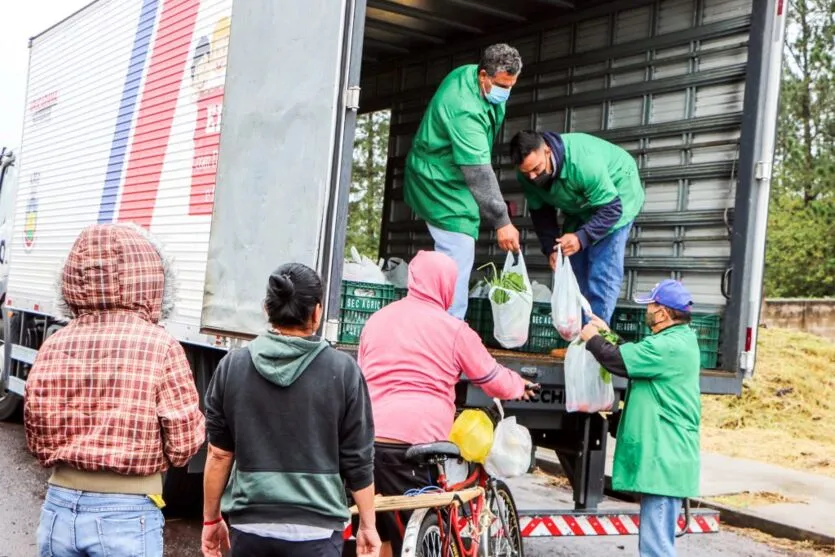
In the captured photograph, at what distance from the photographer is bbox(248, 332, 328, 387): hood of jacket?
3.24 metres

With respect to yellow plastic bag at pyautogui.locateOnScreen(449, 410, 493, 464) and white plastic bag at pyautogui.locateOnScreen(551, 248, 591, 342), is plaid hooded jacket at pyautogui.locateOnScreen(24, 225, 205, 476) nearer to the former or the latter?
yellow plastic bag at pyautogui.locateOnScreen(449, 410, 493, 464)

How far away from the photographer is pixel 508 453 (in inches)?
189

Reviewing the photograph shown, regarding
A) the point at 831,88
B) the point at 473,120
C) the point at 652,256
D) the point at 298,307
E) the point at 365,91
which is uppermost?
the point at 831,88

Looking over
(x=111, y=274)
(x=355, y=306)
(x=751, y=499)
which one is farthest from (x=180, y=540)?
(x=751, y=499)

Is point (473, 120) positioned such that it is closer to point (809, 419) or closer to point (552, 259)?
point (552, 259)

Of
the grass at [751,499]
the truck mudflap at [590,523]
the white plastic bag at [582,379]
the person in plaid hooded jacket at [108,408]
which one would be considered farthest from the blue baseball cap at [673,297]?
the grass at [751,499]

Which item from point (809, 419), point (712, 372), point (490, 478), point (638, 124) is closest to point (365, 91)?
point (638, 124)

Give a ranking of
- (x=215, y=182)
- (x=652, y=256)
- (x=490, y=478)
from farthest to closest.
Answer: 1. (x=652, y=256)
2. (x=215, y=182)
3. (x=490, y=478)

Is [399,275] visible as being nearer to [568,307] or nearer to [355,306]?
[355,306]

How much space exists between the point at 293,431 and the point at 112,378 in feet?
2.01

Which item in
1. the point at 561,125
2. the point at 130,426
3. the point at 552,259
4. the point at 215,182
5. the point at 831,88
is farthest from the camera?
the point at 831,88

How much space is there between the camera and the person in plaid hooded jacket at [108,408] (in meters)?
2.87

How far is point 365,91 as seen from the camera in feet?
33.6

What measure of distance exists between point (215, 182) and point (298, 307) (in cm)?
283
